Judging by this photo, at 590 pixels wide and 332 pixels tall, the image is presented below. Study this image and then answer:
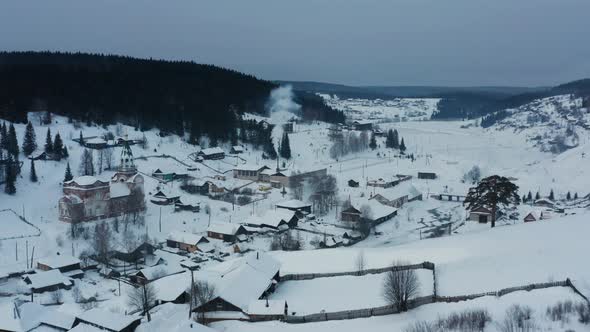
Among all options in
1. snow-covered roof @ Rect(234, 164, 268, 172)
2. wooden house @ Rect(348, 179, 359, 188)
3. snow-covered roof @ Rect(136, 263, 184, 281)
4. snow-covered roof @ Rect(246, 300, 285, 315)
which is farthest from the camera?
snow-covered roof @ Rect(234, 164, 268, 172)

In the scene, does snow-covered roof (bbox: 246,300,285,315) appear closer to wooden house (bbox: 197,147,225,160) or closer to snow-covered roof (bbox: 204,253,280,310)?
snow-covered roof (bbox: 204,253,280,310)

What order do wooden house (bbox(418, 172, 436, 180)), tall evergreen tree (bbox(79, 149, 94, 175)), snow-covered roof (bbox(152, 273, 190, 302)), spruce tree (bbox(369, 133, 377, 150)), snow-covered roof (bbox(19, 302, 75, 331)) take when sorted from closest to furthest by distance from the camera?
1. snow-covered roof (bbox(19, 302, 75, 331))
2. snow-covered roof (bbox(152, 273, 190, 302))
3. tall evergreen tree (bbox(79, 149, 94, 175))
4. wooden house (bbox(418, 172, 436, 180))
5. spruce tree (bbox(369, 133, 377, 150))

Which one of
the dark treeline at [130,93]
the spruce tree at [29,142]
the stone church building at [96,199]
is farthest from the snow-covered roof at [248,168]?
the spruce tree at [29,142]

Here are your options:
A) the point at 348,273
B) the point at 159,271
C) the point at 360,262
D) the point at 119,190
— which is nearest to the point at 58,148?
the point at 119,190

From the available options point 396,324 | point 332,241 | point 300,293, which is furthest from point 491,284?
point 332,241

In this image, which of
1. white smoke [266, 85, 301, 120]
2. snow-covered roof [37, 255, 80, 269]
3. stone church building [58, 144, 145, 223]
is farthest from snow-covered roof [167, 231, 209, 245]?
white smoke [266, 85, 301, 120]

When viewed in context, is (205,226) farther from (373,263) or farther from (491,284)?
(491,284)
